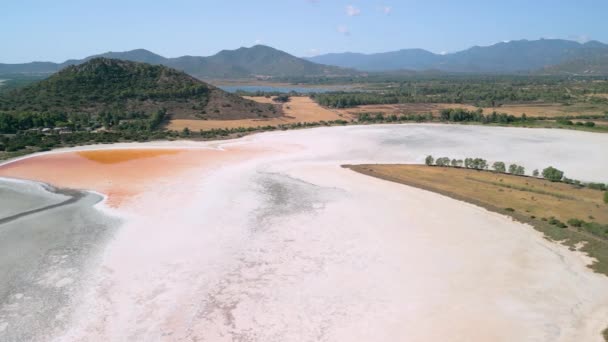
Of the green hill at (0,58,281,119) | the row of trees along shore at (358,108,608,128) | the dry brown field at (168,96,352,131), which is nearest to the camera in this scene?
the dry brown field at (168,96,352,131)

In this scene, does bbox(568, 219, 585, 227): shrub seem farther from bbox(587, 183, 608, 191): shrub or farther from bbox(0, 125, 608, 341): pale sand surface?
bbox(587, 183, 608, 191): shrub

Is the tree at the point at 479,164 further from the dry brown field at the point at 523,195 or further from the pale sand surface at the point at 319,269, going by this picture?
the pale sand surface at the point at 319,269

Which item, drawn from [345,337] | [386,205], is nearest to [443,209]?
[386,205]

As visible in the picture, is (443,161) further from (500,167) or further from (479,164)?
(500,167)

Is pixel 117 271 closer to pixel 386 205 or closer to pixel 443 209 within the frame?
pixel 386 205

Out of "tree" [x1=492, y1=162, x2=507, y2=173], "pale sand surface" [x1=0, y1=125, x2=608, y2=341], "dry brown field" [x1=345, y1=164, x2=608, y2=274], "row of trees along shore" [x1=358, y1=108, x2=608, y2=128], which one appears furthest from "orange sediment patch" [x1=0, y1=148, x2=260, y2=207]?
"row of trees along shore" [x1=358, y1=108, x2=608, y2=128]

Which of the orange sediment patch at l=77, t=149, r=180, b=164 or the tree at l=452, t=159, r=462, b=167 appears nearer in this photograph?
the tree at l=452, t=159, r=462, b=167
